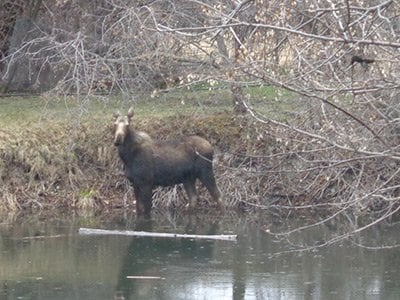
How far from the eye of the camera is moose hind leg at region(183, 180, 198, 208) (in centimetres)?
1900

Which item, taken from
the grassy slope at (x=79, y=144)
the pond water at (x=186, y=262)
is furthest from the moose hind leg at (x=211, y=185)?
the grassy slope at (x=79, y=144)

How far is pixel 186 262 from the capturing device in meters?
14.9

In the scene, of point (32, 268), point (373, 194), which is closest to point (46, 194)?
point (32, 268)

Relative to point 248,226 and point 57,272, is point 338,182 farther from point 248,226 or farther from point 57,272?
point 57,272

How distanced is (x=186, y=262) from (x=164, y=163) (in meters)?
4.19

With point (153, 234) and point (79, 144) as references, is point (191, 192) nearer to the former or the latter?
point (79, 144)

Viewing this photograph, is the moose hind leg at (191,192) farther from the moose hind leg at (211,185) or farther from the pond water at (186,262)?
the pond water at (186,262)

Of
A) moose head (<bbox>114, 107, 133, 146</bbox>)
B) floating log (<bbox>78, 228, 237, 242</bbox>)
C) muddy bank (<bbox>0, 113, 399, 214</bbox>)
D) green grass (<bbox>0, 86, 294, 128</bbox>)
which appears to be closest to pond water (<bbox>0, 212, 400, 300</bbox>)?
floating log (<bbox>78, 228, 237, 242</bbox>)

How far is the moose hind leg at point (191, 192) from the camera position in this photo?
19.0 m

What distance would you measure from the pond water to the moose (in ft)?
1.94

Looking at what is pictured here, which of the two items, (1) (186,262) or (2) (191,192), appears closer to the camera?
(1) (186,262)

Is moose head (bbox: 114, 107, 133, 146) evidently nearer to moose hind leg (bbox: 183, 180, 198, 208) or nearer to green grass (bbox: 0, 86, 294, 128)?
green grass (bbox: 0, 86, 294, 128)

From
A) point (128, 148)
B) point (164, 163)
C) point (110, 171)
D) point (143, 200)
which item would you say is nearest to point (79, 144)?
point (110, 171)

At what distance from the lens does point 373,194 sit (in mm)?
9750
